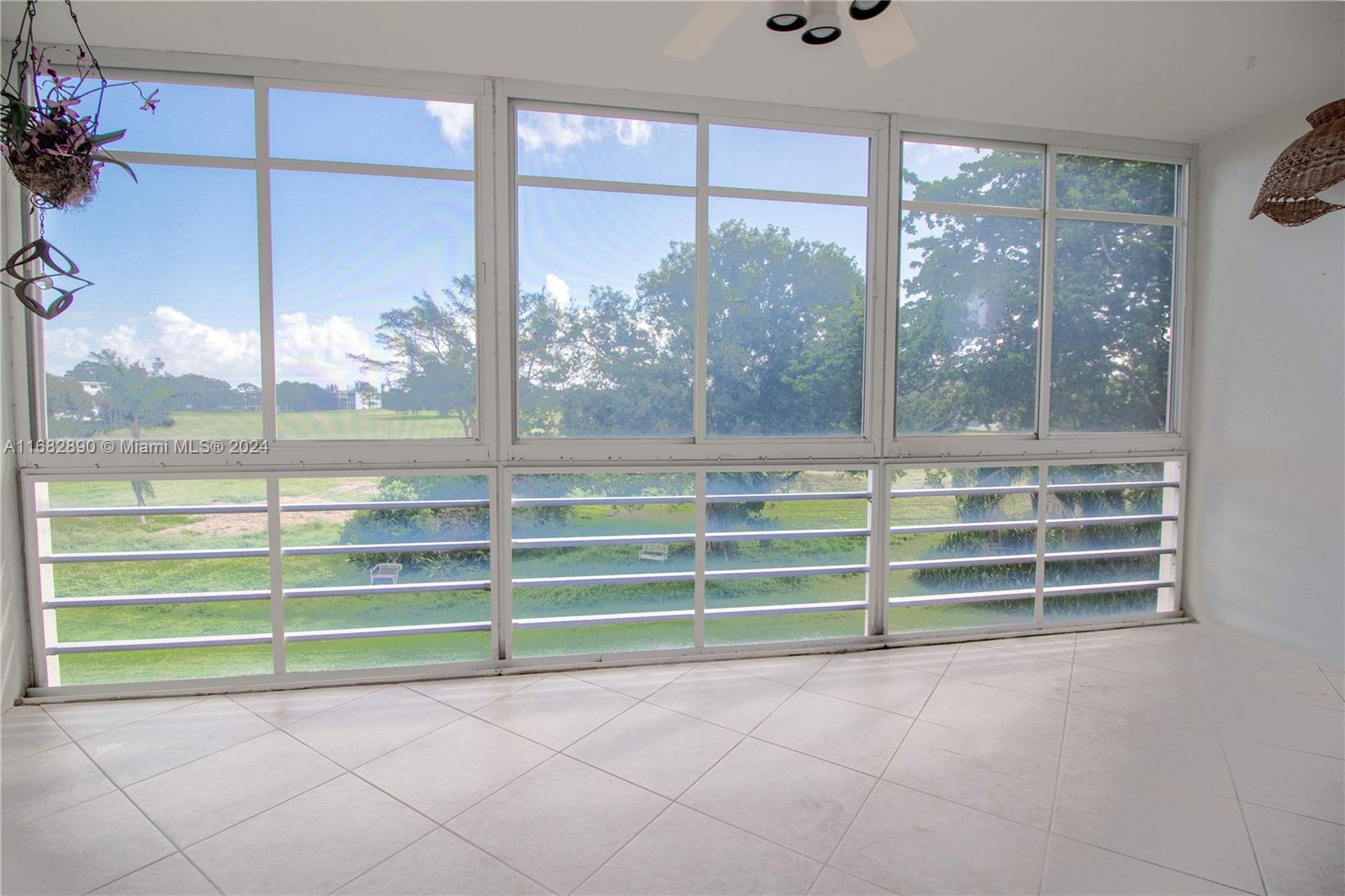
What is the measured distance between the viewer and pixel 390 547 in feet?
10.6

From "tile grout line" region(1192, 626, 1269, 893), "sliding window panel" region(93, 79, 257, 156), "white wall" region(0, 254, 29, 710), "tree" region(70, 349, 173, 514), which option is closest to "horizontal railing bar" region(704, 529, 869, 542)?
"tile grout line" region(1192, 626, 1269, 893)

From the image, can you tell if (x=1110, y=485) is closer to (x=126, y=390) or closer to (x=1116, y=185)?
(x=1116, y=185)

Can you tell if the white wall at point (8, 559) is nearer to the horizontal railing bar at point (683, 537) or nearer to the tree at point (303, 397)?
the tree at point (303, 397)

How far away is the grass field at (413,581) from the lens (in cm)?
306

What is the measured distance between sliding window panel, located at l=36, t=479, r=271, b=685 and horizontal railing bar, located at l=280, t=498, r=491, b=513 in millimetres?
182

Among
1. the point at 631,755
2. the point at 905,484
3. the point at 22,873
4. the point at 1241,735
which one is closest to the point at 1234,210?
the point at 905,484

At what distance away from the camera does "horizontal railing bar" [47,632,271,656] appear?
9.80 feet

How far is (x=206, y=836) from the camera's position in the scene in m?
2.04

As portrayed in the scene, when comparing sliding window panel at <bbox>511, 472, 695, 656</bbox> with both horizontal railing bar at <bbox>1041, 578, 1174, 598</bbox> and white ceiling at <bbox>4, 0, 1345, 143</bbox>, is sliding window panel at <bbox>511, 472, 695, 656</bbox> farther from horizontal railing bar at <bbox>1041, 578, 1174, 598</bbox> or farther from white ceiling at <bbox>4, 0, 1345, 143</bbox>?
horizontal railing bar at <bbox>1041, 578, 1174, 598</bbox>

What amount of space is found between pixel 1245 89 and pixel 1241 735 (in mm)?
3075

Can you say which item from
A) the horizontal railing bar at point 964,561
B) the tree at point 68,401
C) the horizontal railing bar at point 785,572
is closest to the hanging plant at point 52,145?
the tree at point 68,401

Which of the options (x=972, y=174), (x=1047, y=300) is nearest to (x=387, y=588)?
(x=972, y=174)

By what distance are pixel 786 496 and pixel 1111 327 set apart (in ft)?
7.64

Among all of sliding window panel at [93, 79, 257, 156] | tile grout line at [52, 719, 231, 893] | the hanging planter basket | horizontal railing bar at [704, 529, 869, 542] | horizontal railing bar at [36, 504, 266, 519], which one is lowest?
tile grout line at [52, 719, 231, 893]
